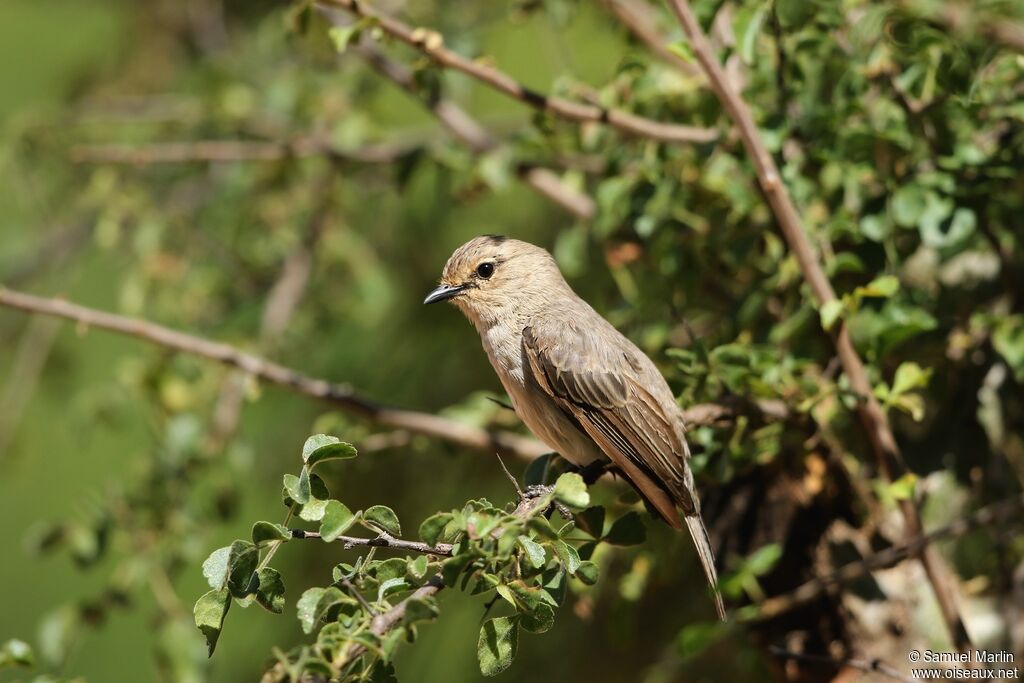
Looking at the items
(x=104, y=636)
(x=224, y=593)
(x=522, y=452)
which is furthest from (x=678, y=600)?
(x=104, y=636)

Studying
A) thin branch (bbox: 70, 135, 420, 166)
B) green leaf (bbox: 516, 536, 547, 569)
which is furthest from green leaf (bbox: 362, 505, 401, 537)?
thin branch (bbox: 70, 135, 420, 166)

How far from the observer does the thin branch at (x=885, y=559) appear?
2.85 meters

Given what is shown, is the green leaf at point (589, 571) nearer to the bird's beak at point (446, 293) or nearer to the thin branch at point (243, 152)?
the bird's beak at point (446, 293)

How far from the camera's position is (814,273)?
2.77 metres

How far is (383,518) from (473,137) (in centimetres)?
216

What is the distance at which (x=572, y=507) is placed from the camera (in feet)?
6.94

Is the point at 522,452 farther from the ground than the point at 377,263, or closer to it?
farther from the ground

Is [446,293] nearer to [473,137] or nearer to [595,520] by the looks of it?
[473,137]

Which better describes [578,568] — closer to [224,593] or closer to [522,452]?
[224,593]

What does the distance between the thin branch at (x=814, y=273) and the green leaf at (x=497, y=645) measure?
1.22 metres

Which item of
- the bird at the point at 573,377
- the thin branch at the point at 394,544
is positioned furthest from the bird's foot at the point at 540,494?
the thin branch at the point at 394,544

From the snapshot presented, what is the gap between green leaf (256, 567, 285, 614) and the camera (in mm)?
2037

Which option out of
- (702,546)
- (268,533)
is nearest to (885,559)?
(702,546)

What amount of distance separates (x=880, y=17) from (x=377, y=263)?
264 cm
